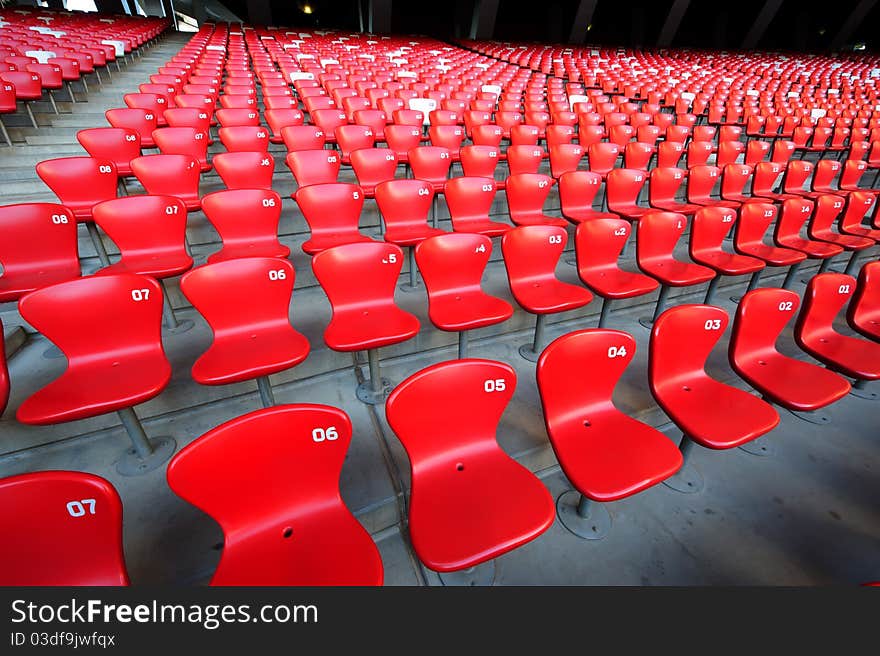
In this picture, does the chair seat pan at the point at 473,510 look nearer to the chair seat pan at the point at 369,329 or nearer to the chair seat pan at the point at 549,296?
the chair seat pan at the point at 369,329

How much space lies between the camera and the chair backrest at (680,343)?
193 cm

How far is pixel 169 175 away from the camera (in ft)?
10.5

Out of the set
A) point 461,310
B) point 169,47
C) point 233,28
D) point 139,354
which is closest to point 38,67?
point 139,354

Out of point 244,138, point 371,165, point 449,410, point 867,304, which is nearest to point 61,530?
point 449,410

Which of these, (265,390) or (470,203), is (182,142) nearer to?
(470,203)

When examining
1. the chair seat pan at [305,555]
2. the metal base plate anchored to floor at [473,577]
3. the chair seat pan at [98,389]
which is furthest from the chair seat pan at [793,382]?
the chair seat pan at [98,389]

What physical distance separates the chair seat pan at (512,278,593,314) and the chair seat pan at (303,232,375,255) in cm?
108

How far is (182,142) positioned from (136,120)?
872mm

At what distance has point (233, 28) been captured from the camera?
1424 centimetres

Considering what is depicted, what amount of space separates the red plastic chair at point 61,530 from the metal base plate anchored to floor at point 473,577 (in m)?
1.07

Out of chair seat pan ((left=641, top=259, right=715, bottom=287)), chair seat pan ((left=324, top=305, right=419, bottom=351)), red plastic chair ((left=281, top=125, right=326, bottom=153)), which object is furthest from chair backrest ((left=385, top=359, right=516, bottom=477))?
red plastic chair ((left=281, top=125, right=326, bottom=153))

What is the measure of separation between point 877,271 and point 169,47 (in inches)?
593

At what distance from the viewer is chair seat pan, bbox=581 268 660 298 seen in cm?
264

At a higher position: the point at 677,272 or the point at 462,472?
the point at 677,272
